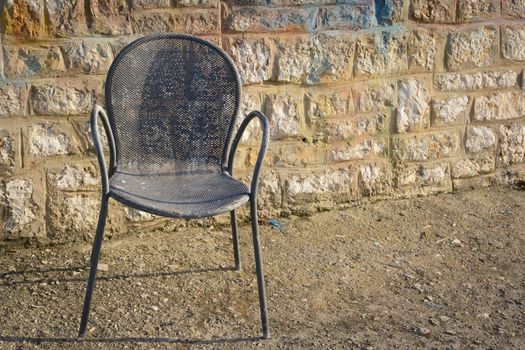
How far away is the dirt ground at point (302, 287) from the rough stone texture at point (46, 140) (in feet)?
1.53

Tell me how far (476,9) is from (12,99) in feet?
8.45

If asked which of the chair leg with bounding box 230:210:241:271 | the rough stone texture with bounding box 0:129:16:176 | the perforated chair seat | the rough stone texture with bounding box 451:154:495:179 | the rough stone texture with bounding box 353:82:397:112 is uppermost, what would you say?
the rough stone texture with bounding box 353:82:397:112

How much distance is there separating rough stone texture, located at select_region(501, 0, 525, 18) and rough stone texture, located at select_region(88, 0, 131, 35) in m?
2.22

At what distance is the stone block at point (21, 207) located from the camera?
3703 millimetres

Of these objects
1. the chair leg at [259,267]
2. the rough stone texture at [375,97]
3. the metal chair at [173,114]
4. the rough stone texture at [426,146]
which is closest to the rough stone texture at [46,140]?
the metal chair at [173,114]

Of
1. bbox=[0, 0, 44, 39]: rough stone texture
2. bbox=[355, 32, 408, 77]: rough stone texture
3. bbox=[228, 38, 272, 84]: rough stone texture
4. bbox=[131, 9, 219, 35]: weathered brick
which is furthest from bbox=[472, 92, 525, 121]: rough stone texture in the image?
bbox=[0, 0, 44, 39]: rough stone texture

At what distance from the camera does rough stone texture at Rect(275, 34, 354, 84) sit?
161 inches

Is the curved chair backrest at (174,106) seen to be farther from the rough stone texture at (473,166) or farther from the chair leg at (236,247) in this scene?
the rough stone texture at (473,166)

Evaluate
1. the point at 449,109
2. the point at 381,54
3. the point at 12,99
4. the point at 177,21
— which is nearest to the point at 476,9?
the point at 449,109

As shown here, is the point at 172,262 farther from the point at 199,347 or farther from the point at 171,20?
the point at 171,20

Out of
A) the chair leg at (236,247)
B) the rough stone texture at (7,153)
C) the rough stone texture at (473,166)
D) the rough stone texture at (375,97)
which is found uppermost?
the rough stone texture at (375,97)

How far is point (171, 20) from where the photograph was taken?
12.6ft

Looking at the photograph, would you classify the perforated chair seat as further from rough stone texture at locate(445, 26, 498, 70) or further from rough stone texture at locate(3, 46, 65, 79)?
rough stone texture at locate(445, 26, 498, 70)

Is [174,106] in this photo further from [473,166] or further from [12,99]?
[473,166]
